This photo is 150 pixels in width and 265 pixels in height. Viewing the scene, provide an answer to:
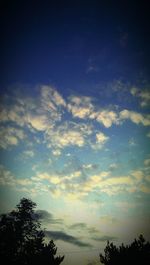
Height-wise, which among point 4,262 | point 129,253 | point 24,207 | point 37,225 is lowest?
point 4,262

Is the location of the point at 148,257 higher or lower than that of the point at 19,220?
lower

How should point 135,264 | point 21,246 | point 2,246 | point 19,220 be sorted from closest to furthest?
point 135,264
point 2,246
point 21,246
point 19,220

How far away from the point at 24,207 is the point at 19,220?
6.75 ft

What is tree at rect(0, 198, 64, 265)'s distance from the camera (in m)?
24.3

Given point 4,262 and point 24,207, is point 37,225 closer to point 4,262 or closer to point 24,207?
point 24,207

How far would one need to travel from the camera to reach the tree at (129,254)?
23125 mm

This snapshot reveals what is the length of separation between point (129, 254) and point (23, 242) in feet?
50.4

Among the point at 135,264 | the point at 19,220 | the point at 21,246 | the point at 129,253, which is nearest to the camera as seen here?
the point at 135,264

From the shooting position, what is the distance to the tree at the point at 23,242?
24281mm

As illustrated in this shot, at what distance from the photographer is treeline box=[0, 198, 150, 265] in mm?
23797

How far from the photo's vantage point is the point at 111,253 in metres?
26.5

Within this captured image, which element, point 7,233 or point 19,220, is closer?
point 7,233

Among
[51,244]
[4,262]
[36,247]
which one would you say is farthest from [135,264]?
[4,262]

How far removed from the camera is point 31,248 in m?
25.3
